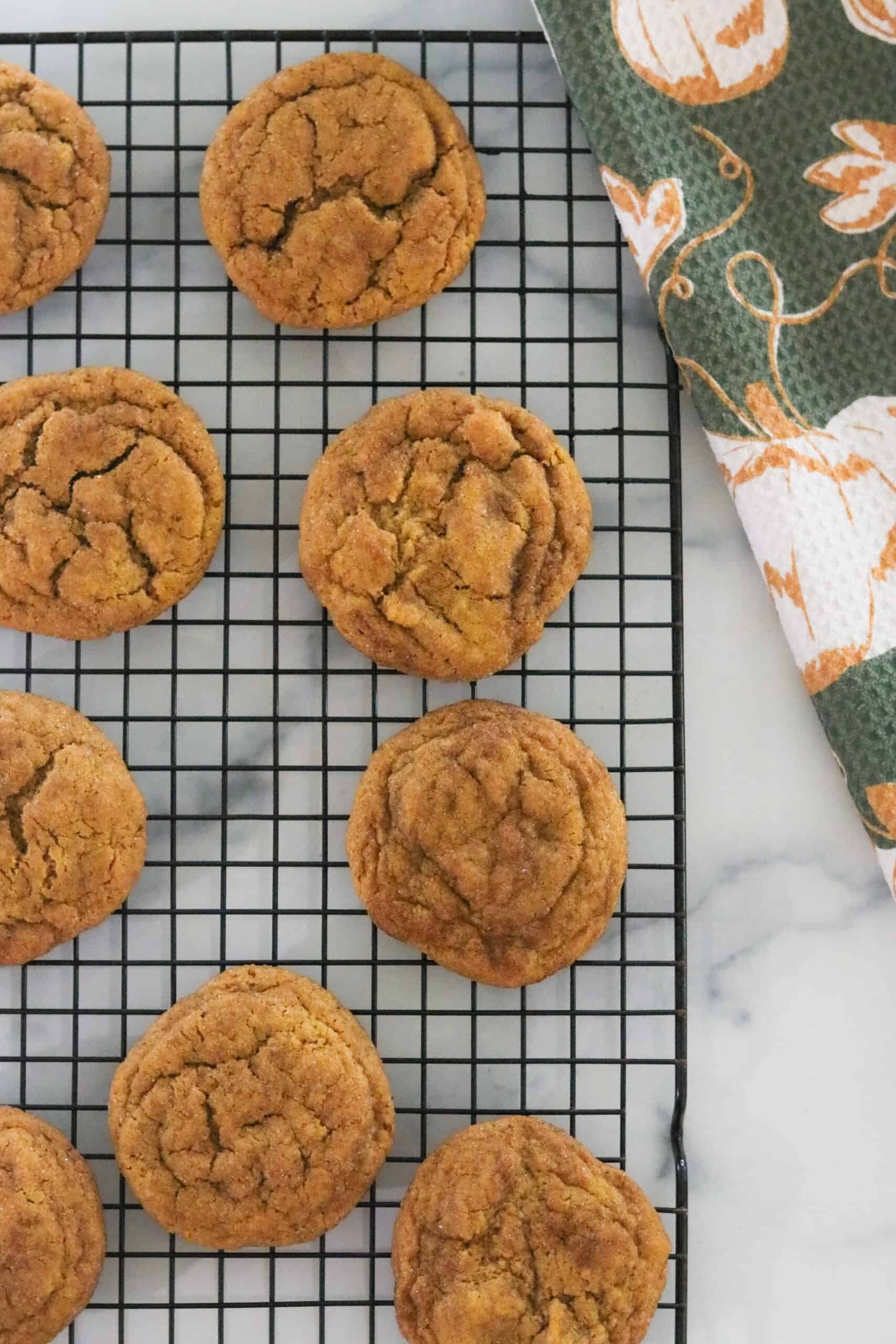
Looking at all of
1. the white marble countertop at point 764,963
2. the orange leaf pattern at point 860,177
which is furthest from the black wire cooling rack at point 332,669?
the orange leaf pattern at point 860,177

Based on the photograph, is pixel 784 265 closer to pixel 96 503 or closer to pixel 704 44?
pixel 704 44

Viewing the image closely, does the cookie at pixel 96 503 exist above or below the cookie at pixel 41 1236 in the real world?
above

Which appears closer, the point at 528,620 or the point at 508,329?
the point at 528,620

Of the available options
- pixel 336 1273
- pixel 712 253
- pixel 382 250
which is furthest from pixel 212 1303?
pixel 712 253

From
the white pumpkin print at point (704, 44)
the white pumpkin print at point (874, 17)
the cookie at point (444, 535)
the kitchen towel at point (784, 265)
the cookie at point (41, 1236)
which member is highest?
the white pumpkin print at point (874, 17)

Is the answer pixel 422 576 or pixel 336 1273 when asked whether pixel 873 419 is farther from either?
pixel 336 1273

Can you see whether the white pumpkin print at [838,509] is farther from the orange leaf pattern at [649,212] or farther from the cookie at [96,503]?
the cookie at [96,503]
